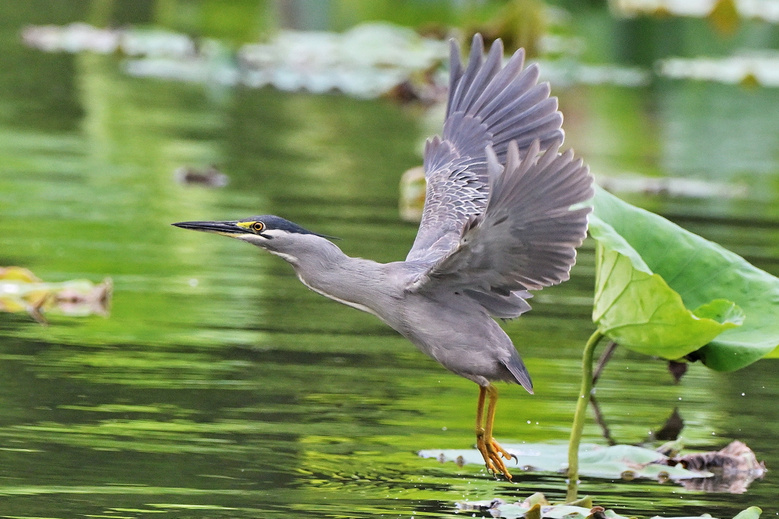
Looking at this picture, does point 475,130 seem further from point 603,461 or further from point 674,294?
point 603,461

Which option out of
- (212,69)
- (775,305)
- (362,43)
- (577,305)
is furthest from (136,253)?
(362,43)

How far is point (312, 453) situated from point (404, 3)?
24.3m

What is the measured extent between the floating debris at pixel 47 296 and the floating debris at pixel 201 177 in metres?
3.85

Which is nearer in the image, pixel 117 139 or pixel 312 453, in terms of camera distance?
pixel 312 453

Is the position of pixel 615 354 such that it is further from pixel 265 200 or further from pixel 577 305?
pixel 265 200

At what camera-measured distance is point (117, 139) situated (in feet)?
45.5

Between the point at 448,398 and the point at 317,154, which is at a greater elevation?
the point at 317,154

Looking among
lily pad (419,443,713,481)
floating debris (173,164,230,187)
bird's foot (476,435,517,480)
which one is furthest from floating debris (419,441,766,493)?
floating debris (173,164,230,187)

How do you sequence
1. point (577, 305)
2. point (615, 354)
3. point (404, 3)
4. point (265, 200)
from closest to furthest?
point (615, 354)
point (577, 305)
point (265, 200)
point (404, 3)

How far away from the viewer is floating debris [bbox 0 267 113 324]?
301 inches

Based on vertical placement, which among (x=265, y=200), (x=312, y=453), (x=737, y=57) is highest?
(x=737, y=57)

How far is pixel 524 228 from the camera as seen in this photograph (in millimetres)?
4938

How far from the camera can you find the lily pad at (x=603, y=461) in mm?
5801

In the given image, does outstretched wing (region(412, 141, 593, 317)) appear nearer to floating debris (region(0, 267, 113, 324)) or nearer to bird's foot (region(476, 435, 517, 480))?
bird's foot (region(476, 435, 517, 480))
